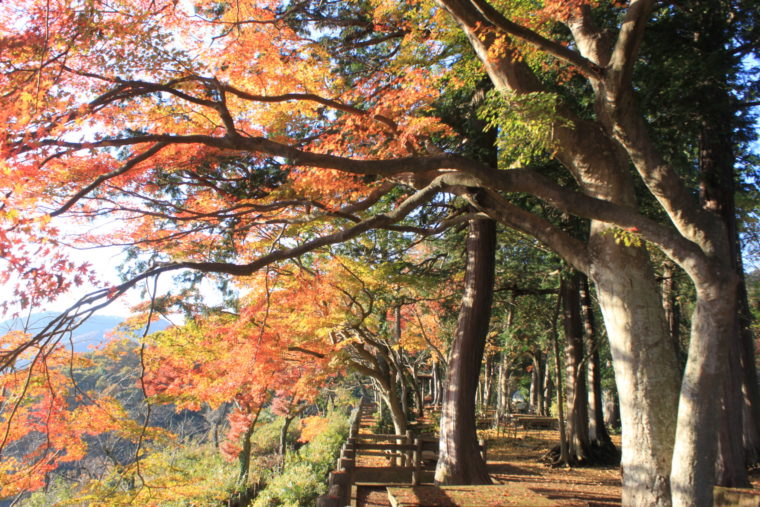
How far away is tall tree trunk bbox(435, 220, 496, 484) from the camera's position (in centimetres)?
855

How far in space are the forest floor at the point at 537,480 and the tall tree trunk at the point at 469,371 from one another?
2.99 feet

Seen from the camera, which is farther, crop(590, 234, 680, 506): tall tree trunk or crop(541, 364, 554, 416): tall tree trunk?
crop(541, 364, 554, 416): tall tree trunk

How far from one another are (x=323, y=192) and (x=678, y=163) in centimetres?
660

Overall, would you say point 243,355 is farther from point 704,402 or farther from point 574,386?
point 704,402

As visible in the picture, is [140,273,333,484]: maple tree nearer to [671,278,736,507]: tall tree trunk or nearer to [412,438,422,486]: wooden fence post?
[412,438,422,486]: wooden fence post

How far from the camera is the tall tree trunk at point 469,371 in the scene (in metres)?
8.55

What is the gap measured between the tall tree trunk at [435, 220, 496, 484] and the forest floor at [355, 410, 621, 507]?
91 centimetres

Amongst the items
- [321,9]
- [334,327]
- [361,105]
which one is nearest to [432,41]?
[361,105]

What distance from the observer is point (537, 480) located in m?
11.3

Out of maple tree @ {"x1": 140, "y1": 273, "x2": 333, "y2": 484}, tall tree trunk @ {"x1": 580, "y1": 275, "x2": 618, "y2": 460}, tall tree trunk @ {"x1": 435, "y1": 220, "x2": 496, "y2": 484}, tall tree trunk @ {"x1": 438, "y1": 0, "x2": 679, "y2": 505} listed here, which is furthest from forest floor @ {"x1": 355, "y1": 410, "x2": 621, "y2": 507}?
maple tree @ {"x1": 140, "y1": 273, "x2": 333, "y2": 484}

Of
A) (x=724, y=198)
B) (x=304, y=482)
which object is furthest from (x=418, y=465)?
(x=724, y=198)

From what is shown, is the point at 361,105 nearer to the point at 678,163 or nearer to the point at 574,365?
the point at 678,163

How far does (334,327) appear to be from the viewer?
1199 centimetres

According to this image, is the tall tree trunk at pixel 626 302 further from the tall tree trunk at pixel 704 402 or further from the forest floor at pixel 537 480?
the forest floor at pixel 537 480
